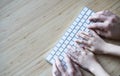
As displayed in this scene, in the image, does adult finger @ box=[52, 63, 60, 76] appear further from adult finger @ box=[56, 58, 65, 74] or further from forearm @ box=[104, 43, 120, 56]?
forearm @ box=[104, 43, 120, 56]

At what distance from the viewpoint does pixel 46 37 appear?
1.16 meters

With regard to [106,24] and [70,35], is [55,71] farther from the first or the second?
[106,24]

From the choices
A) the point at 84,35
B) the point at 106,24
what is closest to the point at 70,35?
the point at 84,35

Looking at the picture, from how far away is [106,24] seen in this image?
113 cm

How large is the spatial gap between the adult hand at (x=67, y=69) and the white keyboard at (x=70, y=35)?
0.02 meters

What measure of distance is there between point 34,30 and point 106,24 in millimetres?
321

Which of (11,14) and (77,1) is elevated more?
(11,14)

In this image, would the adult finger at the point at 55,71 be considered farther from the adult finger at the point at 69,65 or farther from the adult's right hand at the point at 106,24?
the adult's right hand at the point at 106,24

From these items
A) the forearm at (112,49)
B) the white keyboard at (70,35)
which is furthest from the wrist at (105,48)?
the white keyboard at (70,35)

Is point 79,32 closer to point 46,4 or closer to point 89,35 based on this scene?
point 89,35

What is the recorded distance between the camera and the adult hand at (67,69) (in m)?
1.09

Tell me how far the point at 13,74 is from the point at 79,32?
34 cm

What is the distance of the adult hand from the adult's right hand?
0.59ft

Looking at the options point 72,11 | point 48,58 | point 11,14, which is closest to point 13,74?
point 48,58
